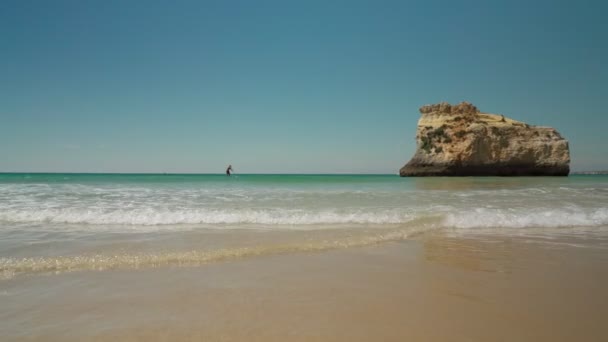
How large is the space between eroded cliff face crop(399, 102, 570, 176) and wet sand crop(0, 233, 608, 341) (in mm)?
42927

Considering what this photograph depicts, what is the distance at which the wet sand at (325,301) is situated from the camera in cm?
220

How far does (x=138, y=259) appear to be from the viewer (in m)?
3.98

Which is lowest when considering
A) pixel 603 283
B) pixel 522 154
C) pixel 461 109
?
pixel 603 283

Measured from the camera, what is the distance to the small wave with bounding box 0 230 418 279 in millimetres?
3652

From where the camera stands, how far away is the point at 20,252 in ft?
14.4

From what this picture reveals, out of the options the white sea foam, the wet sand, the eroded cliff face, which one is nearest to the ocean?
the wet sand

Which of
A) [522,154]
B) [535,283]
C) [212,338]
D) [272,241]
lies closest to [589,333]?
[535,283]

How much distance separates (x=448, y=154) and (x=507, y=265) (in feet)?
143

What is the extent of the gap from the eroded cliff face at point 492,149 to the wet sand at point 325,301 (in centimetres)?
4293

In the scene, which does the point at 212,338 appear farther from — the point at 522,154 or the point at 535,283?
the point at 522,154

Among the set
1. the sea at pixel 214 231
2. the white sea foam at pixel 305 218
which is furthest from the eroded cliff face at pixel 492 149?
the white sea foam at pixel 305 218

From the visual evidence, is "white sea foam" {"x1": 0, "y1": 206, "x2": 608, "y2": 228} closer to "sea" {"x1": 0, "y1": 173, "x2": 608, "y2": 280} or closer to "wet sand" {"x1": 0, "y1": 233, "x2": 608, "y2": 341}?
"sea" {"x1": 0, "y1": 173, "x2": 608, "y2": 280}

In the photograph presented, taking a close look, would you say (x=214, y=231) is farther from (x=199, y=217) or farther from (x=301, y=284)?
(x=301, y=284)

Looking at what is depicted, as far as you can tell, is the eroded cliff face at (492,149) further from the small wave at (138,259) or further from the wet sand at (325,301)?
the small wave at (138,259)
